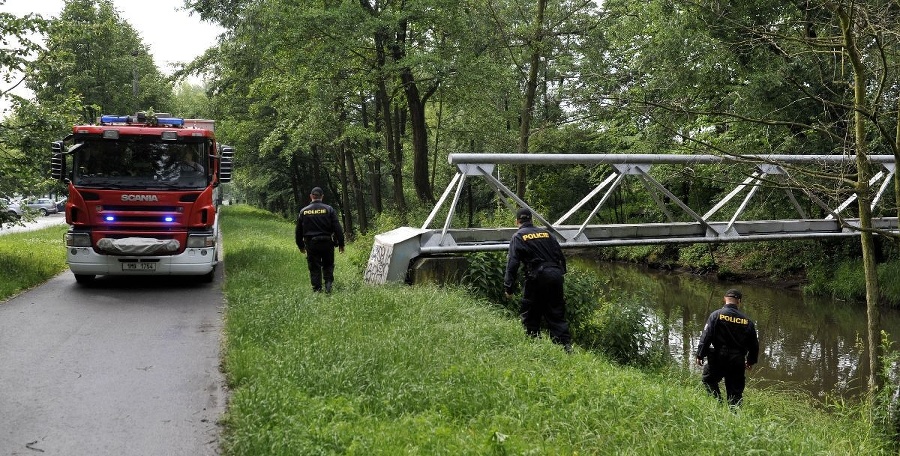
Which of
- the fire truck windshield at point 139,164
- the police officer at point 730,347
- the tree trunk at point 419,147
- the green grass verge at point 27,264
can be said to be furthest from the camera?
the tree trunk at point 419,147

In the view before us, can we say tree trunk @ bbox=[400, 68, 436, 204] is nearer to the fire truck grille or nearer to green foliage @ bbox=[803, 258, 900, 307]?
the fire truck grille

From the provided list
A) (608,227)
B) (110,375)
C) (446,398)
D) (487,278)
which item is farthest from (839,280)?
(110,375)

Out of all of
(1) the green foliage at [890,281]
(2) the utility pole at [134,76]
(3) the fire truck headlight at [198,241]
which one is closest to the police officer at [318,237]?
(3) the fire truck headlight at [198,241]

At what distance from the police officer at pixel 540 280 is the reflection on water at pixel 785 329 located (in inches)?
131

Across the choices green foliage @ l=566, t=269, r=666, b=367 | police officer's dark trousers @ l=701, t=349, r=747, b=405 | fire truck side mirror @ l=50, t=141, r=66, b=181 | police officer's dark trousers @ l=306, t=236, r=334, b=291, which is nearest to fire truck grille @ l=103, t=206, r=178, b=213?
fire truck side mirror @ l=50, t=141, r=66, b=181

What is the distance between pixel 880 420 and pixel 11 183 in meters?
14.6

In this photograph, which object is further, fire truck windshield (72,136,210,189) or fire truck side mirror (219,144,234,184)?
fire truck side mirror (219,144,234,184)

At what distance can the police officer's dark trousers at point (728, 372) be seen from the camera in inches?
354

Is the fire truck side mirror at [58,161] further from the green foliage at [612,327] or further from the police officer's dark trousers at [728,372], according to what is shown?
the police officer's dark trousers at [728,372]

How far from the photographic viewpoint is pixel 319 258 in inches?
440

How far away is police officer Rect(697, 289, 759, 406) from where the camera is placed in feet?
29.3

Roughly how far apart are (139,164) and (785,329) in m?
13.3

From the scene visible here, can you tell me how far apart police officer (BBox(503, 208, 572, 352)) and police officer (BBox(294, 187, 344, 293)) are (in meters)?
3.05

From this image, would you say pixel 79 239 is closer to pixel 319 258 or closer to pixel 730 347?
pixel 319 258
